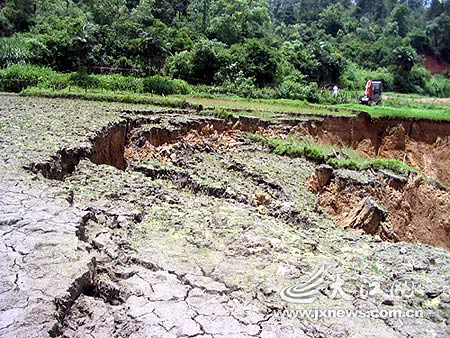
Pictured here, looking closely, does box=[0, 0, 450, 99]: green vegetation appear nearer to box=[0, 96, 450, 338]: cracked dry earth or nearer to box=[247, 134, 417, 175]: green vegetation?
box=[247, 134, 417, 175]: green vegetation

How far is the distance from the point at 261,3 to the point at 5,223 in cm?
4606

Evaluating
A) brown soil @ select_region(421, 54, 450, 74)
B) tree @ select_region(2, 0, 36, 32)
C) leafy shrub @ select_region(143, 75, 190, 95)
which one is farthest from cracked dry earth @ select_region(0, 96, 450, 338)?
brown soil @ select_region(421, 54, 450, 74)

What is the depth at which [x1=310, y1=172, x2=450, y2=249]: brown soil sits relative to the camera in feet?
37.7

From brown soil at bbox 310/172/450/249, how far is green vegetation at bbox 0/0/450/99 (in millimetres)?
11871

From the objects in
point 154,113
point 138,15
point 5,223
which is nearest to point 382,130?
point 154,113

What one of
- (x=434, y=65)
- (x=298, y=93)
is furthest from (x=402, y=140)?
(x=434, y=65)

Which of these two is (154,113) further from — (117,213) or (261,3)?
(261,3)

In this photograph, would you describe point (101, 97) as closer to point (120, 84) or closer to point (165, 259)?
point (120, 84)

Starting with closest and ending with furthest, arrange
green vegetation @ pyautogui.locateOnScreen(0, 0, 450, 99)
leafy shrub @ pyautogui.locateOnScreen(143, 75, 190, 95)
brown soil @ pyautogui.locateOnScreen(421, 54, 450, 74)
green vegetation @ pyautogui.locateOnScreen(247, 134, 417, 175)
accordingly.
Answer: green vegetation @ pyautogui.locateOnScreen(247, 134, 417, 175)
leafy shrub @ pyautogui.locateOnScreen(143, 75, 190, 95)
green vegetation @ pyautogui.locateOnScreen(0, 0, 450, 99)
brown soil @ pyautogui.locateOnScreen(421, 54, 450, 74)

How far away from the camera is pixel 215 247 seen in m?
5.23

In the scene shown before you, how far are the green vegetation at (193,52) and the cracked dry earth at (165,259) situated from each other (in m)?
13.2

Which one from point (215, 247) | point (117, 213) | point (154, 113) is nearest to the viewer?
point (215, 247)

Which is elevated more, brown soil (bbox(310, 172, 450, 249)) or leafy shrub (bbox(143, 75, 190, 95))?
leafy shrub (bbox(143, 75, 190, 95))

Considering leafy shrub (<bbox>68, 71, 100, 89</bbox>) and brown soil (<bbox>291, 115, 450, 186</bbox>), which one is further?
leafy shrub (<bbox>68, 71, 100, 89</bbox>)
